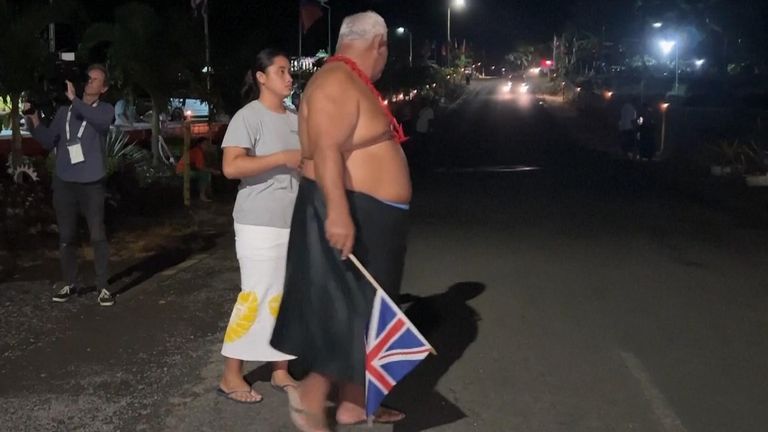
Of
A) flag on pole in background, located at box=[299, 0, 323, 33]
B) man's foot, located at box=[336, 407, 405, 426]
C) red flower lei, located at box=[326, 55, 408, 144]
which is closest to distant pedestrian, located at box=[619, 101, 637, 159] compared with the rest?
flag on pole in background, located at box=[299, 0, 323, 33]

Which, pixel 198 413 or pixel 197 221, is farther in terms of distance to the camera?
pixel 197 221

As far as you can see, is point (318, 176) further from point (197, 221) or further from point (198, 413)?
point (197, 221)

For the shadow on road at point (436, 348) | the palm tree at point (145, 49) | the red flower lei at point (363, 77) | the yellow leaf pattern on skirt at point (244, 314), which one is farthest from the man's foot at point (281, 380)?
the palm tree at point (145, 49)

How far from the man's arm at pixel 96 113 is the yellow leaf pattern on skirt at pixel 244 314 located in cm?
241

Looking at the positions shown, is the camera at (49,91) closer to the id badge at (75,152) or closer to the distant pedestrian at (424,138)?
the id badge at (75,152)

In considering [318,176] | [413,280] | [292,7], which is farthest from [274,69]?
[292,7]

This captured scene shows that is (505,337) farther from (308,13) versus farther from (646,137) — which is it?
(646,137)

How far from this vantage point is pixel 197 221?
11430 mm

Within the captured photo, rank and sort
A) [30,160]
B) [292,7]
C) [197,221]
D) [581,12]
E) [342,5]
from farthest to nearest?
1. [581,12]
2. [342,5]
3. [292,7]
4. [30,160]
5. [197,221]

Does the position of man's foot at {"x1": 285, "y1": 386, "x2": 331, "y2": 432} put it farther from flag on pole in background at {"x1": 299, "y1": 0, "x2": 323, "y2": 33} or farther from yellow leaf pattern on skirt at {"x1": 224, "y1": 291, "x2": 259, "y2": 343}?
flag on pole in background at {"x1": 299, "y1": 0, "x2": 323, "y2": 33}

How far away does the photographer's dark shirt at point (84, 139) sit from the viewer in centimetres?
655

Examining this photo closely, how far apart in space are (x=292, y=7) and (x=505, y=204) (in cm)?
3722

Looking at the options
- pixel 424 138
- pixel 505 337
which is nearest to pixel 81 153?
pixel 505 337

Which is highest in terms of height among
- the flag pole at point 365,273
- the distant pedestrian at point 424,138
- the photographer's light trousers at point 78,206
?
the flag pole at point 365,273
